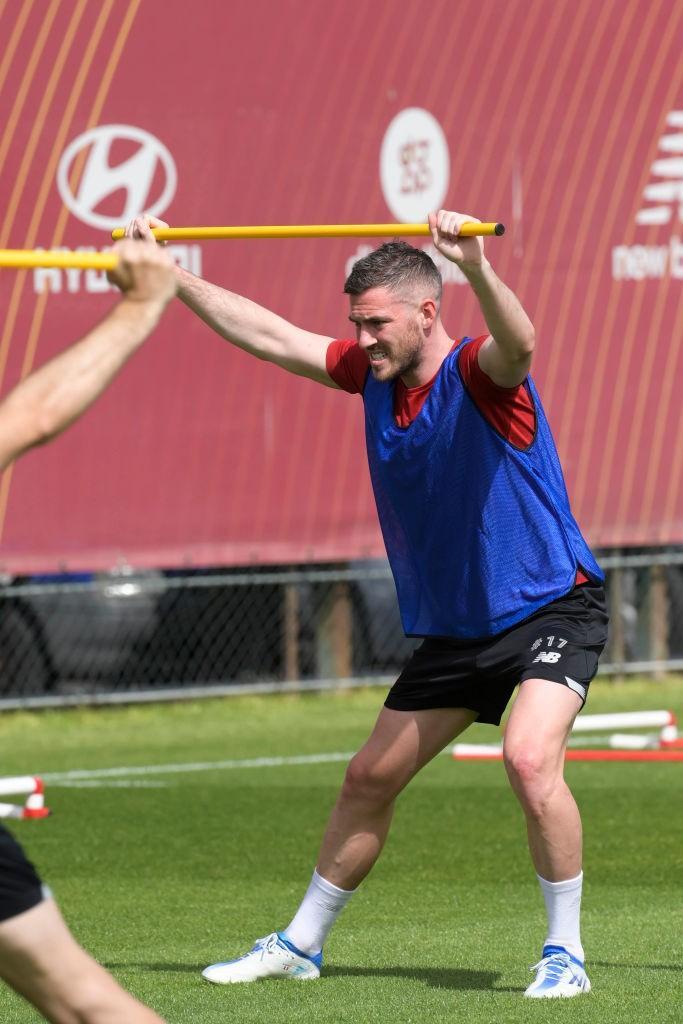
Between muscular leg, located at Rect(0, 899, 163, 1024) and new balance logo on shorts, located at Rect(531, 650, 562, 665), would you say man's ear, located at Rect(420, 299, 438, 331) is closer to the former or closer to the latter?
new balance logo on shorts, located at Rect(531, 650, 562, 665)

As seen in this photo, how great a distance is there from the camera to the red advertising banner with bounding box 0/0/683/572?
1370 centimetres

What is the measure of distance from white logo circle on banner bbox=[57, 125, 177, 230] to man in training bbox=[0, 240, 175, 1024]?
32.8 feet

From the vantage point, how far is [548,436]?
6246 mm

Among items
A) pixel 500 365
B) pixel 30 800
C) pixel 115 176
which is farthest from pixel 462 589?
pixel 115 176

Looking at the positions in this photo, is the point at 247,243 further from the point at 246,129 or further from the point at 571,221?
the point at 571,221

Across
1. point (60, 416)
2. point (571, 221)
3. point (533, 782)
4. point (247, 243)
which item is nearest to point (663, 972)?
point (533, 782)

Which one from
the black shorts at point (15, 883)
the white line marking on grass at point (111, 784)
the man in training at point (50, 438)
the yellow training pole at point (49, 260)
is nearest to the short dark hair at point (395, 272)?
the yellow training pole at point (49, 260)

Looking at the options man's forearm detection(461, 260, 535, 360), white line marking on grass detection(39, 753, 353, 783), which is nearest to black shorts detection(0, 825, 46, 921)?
man's forearm detection(461, 260, 535, 360)

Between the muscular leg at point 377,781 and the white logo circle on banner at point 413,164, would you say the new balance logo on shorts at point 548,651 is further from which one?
the white logo circle on banner at point 413,164

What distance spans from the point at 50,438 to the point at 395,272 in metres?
2.59

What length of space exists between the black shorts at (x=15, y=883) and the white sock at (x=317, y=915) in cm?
262

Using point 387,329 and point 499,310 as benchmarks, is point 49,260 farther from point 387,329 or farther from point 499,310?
point 387,329

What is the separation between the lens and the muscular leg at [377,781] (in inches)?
247

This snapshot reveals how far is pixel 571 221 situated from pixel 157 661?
4492 mm
